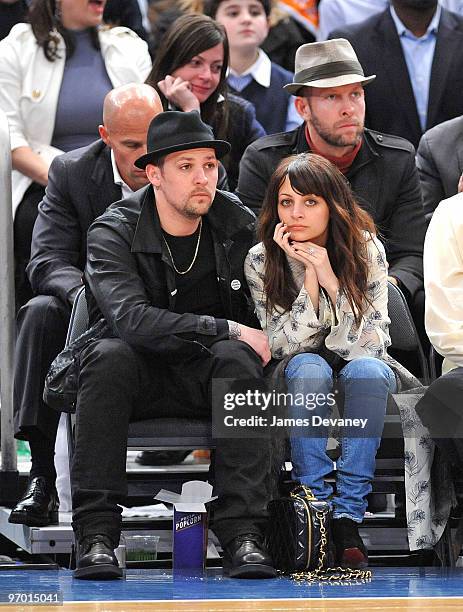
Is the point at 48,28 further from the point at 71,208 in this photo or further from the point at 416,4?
the point at 416,4

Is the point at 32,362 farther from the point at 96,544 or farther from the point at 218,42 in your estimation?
the point at 218,42

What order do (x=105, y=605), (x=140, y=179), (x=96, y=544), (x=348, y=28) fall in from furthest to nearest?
(x=348, y=28)
(x=140, y=179)
(x=96, y=544)
(x=105, y=605)

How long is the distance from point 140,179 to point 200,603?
1.77 metres

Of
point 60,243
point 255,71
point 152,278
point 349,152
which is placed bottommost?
point 152,278

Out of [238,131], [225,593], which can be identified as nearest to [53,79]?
[238,131]

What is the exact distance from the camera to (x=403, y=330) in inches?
171

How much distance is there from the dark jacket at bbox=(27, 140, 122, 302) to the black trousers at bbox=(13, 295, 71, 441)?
201 millimetres

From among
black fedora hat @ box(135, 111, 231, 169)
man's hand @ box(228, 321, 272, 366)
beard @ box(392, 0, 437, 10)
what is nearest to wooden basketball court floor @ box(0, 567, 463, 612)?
man's hand @ box(228, 321, 272, 366)

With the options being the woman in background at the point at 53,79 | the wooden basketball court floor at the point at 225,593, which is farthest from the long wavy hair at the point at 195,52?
the wooden basketball court floor at the point at 225,593

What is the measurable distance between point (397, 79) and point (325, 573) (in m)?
2.36

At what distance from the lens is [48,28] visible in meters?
5.34

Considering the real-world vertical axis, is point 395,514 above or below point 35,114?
below

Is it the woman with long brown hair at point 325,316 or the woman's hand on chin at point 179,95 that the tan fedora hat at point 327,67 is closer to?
the woman's hand on chin at point 179,95

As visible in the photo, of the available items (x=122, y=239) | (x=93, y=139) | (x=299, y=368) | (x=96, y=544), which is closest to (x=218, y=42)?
(x=93, y=139)
